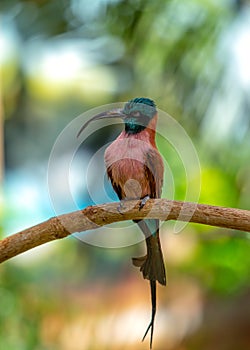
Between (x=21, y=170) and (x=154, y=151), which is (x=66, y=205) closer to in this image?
(x=154, y=151)

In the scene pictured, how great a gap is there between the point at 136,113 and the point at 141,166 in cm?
8

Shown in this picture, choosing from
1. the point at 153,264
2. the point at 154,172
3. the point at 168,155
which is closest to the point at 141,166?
the point at 154,172

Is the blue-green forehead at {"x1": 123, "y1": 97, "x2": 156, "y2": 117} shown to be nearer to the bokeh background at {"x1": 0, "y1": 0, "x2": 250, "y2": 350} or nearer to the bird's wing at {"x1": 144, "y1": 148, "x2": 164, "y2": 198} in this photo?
the bird's wing at {"x1": 144, "y1": 148, "x2": 164, "y2": 198}

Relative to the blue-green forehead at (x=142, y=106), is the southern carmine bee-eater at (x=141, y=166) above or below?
below

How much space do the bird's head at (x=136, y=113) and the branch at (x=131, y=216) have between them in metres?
0.07

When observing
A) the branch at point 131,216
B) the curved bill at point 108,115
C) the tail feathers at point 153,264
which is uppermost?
the curved bill at point 108,115

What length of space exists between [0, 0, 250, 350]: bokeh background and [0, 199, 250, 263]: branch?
0.63m

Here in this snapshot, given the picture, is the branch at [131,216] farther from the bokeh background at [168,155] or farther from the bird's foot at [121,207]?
the bokeh background at [168,155]

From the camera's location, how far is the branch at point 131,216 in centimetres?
65

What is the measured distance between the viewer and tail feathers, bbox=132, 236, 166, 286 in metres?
0.66

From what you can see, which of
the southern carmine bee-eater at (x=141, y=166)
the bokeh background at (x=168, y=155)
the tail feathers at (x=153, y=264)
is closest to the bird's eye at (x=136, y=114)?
the southern carmine bee-eater at (x=141, y=166)

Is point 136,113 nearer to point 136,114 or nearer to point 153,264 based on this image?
point 136,114

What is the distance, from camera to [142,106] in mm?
672

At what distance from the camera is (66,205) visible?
2.51 feet
